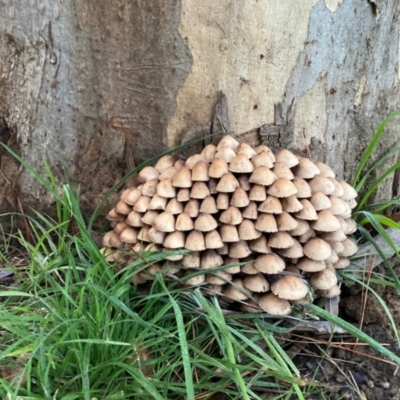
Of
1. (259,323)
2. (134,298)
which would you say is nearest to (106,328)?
(134,298)

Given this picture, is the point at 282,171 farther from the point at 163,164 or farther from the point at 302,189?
the point at 163,164

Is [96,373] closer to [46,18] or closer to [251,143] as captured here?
[251,143]

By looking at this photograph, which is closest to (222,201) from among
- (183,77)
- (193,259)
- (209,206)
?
(209,206)

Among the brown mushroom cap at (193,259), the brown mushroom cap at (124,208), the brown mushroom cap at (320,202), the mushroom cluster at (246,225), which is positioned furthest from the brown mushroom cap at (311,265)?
the brown mushroom cap at (124,208)

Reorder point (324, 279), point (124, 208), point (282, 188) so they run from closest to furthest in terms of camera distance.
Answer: point (282, 188) → point (324, 279) → point (124, 208)

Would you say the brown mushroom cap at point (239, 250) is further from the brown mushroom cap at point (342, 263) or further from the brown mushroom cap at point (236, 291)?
the brown mushroom cap at point (342, 263)
